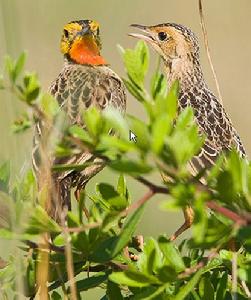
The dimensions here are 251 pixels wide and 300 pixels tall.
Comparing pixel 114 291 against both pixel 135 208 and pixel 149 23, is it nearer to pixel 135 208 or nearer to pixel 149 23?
pixel 135 208

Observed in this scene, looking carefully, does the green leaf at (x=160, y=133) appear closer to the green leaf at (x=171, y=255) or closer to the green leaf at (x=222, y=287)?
the green leaf at (x=171, y=255)

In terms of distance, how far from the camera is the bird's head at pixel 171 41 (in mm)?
6199

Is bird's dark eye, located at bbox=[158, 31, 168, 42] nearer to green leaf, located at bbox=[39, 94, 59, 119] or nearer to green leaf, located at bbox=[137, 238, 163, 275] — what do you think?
green leaf, located at bbox=[137, 238, 163, 275]

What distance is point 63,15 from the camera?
8.02 metres

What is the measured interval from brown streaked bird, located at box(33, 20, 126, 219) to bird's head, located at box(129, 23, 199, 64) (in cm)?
33

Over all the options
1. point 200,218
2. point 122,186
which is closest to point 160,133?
point 200,218

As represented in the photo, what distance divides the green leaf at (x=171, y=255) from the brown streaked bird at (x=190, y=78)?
2.60 m

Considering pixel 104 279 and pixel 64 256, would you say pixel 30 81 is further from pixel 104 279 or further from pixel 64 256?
pixel 104 279

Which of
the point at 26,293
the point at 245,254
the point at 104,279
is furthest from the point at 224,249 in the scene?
the point at 26,293

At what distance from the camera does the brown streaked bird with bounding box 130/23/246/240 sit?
5262 mm

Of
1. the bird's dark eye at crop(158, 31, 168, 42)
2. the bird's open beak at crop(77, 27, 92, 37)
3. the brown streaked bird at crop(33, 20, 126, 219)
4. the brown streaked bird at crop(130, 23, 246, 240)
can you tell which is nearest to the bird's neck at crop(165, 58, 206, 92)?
the brown streaked bird at crop(130, 23, 246, 240)

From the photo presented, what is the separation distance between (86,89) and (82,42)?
64 centimetres

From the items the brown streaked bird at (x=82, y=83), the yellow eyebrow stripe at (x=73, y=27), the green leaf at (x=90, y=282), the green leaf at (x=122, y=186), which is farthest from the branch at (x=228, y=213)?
the yellow eyebrow stripe at (x=73, y=27)

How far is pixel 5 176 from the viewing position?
→ 9.32ft
